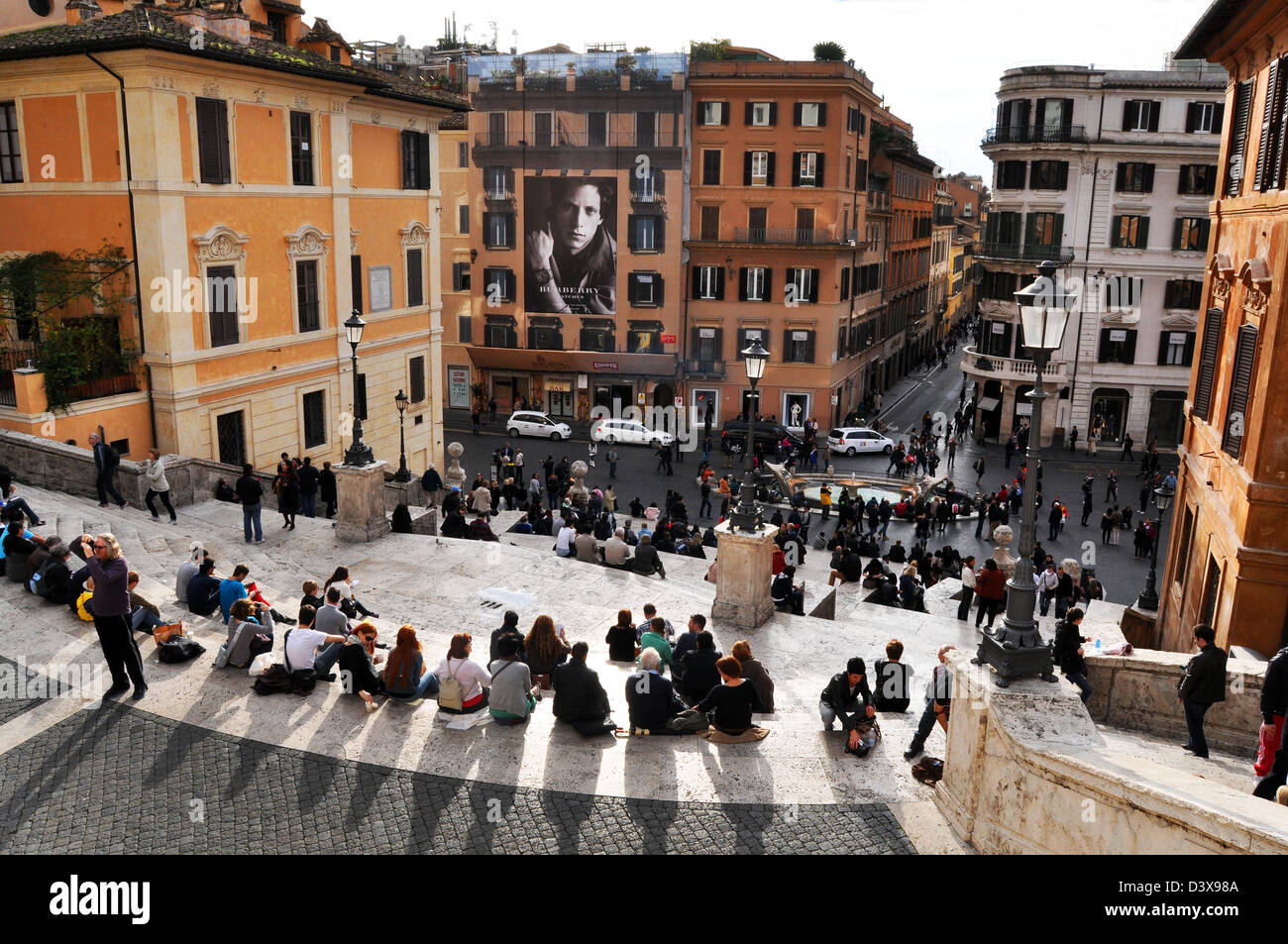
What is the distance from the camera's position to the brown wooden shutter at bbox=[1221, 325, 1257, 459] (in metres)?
14.8

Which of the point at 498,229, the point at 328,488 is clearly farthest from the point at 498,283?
the point at 328,488

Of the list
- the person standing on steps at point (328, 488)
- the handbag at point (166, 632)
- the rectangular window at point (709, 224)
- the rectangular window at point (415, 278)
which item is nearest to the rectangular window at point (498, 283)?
the rectangular window at point (709, 224)

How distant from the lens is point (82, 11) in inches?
884

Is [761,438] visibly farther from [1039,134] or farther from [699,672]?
[699,672]

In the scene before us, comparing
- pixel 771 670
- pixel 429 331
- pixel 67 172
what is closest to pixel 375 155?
pixel 429 331

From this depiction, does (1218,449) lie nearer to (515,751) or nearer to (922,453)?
(515,751)

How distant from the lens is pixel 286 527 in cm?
1905

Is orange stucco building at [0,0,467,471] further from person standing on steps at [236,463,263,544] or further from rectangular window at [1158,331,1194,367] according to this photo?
rectangular window at [1158,331,1194,367]

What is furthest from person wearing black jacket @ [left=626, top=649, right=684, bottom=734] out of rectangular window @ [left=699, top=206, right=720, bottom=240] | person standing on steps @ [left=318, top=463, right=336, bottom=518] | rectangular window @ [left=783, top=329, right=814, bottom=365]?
rectangular window @ [left=699, top=206, right=720, bottom=240]

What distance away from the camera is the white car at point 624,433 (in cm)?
4348

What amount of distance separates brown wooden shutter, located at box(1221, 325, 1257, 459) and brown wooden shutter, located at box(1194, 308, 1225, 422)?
1888 millimetres

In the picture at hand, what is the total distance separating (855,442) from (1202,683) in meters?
32.5

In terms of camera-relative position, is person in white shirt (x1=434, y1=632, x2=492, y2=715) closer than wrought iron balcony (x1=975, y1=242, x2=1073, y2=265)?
Yes
